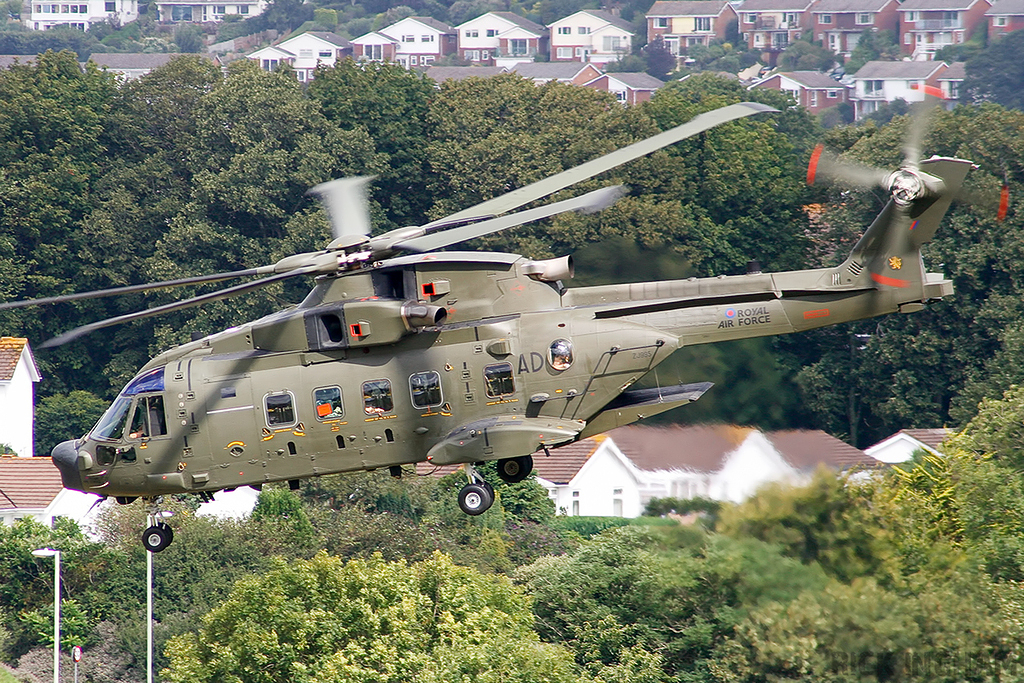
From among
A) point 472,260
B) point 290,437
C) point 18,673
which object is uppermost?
point 472,260

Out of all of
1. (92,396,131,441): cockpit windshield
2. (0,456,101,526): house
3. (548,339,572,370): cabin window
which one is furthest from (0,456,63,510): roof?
(548,339,572,370): cabin window

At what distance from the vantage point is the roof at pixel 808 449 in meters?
29.3

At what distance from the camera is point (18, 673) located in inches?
2388

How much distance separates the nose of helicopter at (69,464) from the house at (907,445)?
→ 89.5ft

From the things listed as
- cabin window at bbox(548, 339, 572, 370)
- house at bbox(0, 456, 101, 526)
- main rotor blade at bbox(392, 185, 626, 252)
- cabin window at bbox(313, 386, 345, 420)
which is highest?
main rotor blade at bbox(392, 185, 626, 252)

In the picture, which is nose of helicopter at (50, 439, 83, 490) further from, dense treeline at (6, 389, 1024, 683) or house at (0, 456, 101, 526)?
house at (0, 456, 101, 526)

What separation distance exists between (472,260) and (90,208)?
2830 inches

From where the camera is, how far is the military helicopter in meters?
26.6

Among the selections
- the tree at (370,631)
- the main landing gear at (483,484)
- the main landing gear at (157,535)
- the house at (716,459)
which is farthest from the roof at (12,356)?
the main landing gear at (483,484)

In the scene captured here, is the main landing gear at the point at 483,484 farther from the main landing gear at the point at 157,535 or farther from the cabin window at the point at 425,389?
the main landing gear at the point at 157,535

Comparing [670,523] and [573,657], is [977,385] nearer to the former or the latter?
[573,657]

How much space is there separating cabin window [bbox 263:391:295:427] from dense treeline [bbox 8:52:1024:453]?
42.1m

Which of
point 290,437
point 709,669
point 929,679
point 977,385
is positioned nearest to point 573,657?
point 709,669

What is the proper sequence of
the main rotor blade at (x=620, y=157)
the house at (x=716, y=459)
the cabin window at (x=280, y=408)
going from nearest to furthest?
the main rotor blade at (x=620, y=157), the cabin window at (x=280, y=408), the house at (x=716, y=459)
